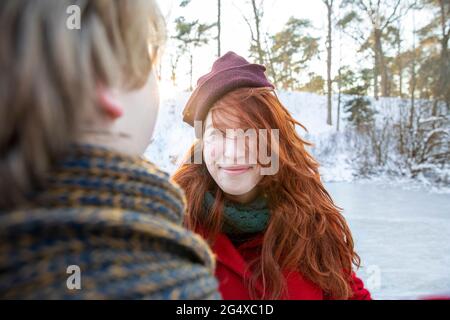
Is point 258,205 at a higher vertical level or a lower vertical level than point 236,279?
higher

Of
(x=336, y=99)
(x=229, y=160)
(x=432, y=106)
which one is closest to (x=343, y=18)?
(x=336, y=99)

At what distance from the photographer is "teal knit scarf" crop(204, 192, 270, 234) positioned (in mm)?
1006

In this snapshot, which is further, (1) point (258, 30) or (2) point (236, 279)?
(1) point (258, 30)

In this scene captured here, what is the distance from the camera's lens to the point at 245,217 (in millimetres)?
1007

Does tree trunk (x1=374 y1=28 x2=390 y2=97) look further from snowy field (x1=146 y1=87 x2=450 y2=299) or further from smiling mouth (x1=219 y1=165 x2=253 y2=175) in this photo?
smiling mouth (x1=219 y1=165 x2=253 y2=175)

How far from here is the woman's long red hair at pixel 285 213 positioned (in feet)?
3.18

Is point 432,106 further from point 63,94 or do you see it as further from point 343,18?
point 63,94

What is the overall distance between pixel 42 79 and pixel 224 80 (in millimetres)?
651

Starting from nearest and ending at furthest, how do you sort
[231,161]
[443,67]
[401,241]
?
Answer: 1. [231,161]
2. [401,241]
3. [443,67]

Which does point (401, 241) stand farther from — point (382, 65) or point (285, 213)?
point (382, 65)

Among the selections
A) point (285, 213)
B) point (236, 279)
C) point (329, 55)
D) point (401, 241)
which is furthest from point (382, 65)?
point (236, 279)

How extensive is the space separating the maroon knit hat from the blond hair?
1.89ft

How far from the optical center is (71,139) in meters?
0.38
